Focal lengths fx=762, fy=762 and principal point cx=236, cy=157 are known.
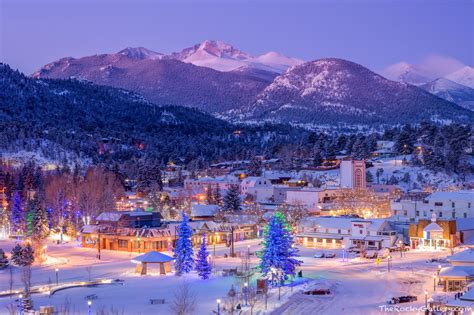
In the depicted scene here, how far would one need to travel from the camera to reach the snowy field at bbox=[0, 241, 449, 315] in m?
33.3

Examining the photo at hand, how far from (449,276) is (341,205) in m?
38.0

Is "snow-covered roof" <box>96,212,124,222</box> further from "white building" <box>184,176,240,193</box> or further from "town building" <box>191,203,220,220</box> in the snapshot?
Answer: "white building" <box>184,176,240,193</box>

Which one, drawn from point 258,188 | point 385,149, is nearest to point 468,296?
point 258,188

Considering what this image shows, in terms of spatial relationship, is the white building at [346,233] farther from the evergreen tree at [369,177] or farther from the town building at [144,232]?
the evergreen tree at [369,177]

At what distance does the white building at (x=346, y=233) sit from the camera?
55.8m

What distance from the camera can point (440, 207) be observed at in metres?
64.1

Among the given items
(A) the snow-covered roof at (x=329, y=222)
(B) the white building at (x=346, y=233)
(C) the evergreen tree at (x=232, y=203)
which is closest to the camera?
(B) the white building at (x=346, y=233)

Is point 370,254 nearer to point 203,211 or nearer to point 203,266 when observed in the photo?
point 203,266

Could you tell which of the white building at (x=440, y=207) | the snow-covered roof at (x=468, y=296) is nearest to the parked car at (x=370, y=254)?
the white building at (x=440, y=207)

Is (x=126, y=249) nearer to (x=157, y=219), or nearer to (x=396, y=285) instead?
(x=157, y=219)

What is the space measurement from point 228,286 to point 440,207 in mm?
30961

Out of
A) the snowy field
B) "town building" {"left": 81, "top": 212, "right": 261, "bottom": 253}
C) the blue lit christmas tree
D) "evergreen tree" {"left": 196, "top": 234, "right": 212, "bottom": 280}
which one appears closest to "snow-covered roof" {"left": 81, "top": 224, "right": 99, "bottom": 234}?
"town building" {"left": 81, "top": 212, "right": 261, "bottom": 253}

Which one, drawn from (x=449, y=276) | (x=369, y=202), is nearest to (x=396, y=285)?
(x=449, y=276)

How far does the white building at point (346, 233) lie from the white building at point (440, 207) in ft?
22.9
